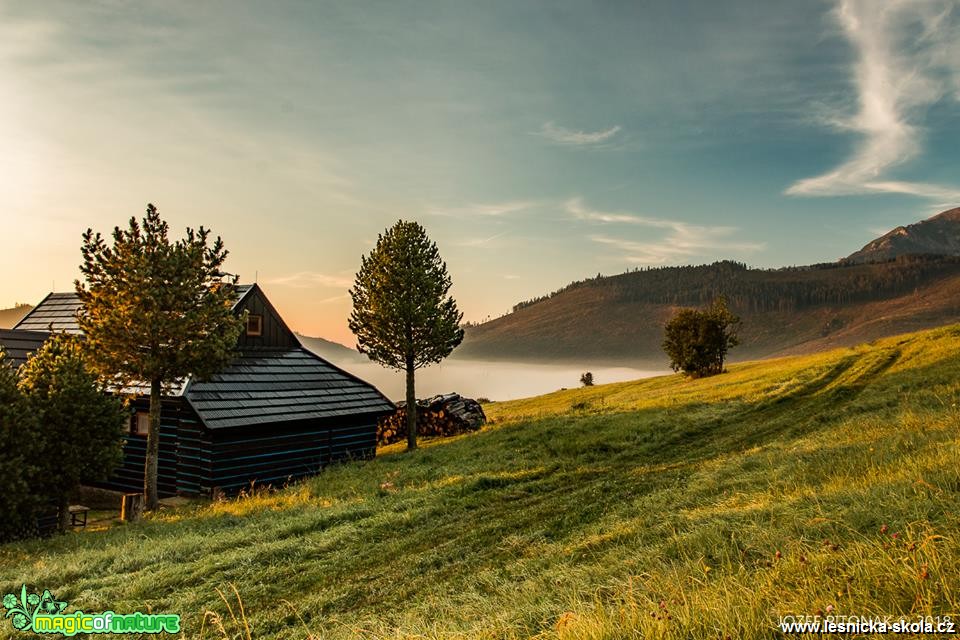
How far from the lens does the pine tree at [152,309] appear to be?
17906mm

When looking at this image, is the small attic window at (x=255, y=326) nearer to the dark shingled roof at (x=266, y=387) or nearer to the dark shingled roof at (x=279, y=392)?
the dark shingled roof at (x=266, y=387)

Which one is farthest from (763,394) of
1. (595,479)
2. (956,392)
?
(595,479)

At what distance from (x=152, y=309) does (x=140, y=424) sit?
880 centimetres

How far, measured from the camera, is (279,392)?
2509 centimetres

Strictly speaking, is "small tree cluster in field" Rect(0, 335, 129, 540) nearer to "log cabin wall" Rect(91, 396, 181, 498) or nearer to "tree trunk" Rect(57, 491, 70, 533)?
"tree trunk" Rect(57, 491, 70, 533)

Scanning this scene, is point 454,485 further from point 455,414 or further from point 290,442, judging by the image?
point 455,414

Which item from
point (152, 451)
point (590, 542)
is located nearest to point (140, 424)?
point (152, 451)

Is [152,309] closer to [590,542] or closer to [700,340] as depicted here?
[590,542]

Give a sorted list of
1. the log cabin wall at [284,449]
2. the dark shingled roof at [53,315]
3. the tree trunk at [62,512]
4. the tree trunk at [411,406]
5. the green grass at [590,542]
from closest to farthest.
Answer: the green grass at [590,542] → the tree trunk at [62,512] → the log cabin wall at [284,449] → the tree trunk at [411,406] → the dark shingled roof at [53,315]

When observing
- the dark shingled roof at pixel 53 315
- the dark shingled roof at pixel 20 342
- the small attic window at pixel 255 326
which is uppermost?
the dark shingled roof at pixel 53 315

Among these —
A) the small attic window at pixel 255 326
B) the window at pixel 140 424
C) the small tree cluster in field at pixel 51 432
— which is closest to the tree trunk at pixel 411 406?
the small attic window at pixel 255 326

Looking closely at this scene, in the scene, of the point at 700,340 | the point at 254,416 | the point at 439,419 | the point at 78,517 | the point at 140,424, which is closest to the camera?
the point at 78,517

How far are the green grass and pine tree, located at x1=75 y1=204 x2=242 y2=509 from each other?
17.1ft

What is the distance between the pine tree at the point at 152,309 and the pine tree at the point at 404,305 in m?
9.41
